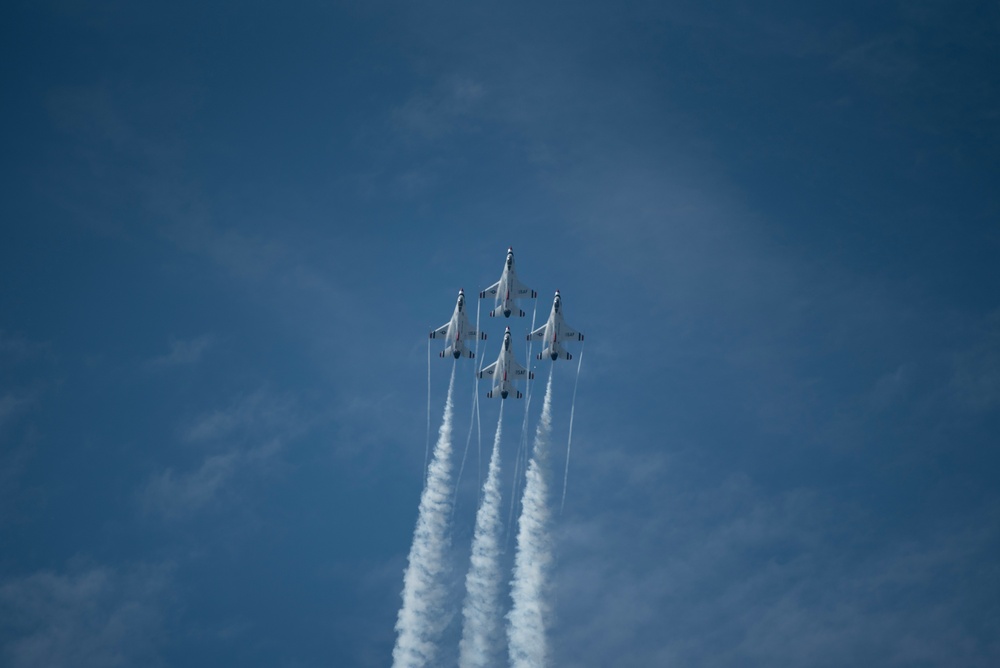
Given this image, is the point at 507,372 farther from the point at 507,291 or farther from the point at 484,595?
the point at 484,595

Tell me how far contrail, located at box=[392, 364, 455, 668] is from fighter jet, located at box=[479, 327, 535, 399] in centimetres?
742

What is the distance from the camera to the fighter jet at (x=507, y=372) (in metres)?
100

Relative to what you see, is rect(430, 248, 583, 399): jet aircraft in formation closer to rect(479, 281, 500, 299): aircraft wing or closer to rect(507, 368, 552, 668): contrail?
rect(479, 281, 500, 299): aircraft wing

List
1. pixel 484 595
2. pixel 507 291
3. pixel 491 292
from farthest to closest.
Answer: pixel 491 292 → pixel 507 291 → pixel 484 595

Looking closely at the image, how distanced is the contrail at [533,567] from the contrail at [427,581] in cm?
549

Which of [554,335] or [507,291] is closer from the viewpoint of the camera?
[554,335]

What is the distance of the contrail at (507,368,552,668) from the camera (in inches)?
3664

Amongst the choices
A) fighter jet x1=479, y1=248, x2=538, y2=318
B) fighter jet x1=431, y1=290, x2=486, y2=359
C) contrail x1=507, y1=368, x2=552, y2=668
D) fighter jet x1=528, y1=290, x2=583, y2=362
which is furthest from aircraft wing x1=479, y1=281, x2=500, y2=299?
contrail x1=507, y1=368, x2=552, y2=668

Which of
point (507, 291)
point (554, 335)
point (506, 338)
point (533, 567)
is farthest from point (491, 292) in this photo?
point (533, 567)

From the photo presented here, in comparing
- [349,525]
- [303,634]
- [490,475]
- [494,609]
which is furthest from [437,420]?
[349,525]

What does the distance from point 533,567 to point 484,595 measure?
14.1 ft

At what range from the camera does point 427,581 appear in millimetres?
96250

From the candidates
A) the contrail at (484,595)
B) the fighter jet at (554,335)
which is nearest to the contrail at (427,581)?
the contrail at (484,595)

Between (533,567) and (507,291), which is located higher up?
(507,291)
